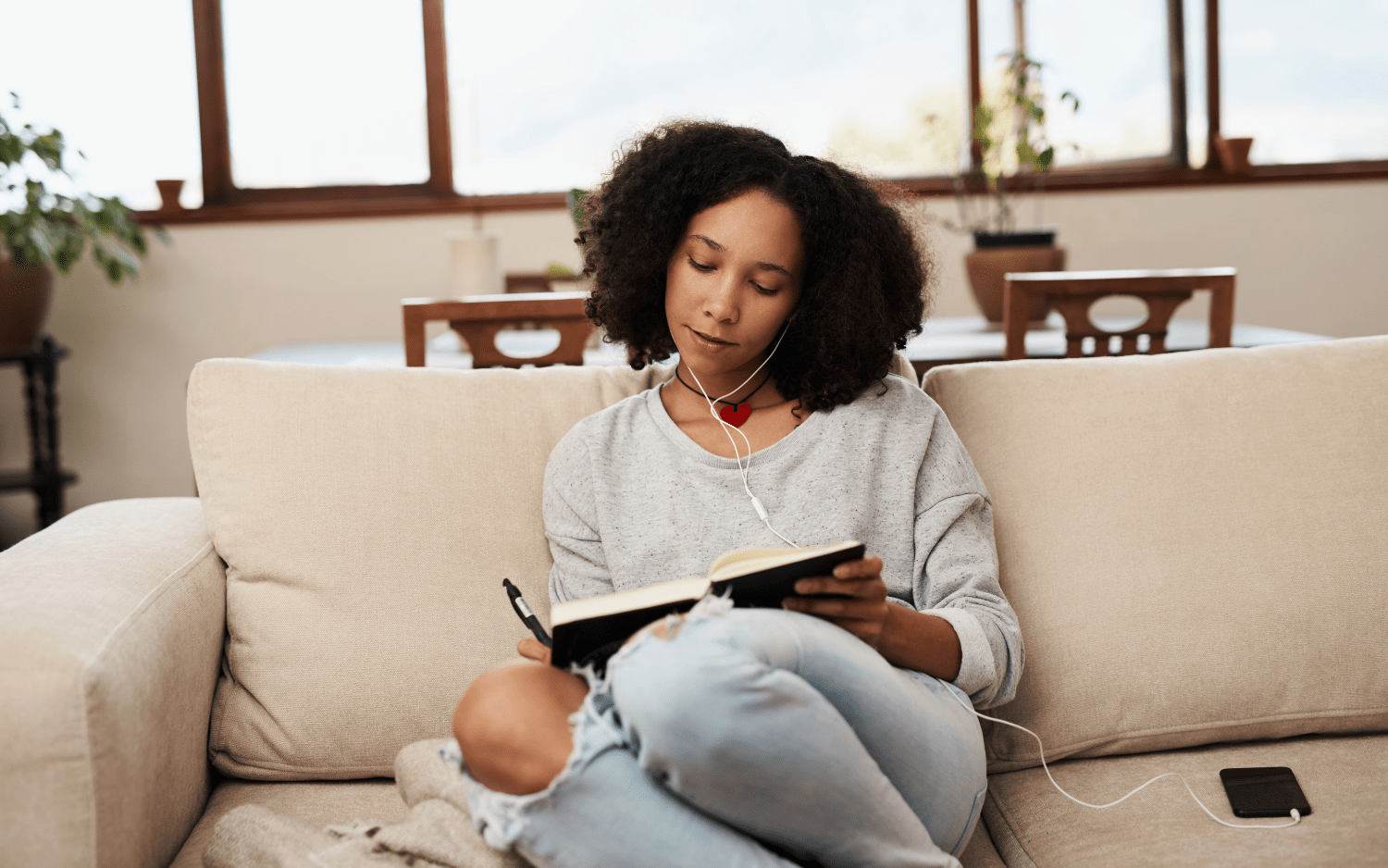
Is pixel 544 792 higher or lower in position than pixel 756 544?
lower

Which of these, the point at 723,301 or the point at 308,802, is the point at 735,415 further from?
the point at 308,802

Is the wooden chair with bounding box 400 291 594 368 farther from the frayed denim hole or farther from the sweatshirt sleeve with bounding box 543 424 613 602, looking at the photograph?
the frayed denim hole

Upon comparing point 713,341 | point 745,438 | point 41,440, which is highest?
point 713,341

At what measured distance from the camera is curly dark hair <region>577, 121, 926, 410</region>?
1275 millimetres

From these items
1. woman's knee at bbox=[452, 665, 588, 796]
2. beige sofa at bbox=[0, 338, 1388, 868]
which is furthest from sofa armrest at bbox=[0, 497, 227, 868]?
woman's knee at bbox=[452, 665, 588, 796]

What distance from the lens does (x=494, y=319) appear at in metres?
1.93

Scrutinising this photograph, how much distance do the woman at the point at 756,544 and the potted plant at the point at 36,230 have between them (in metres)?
2.06

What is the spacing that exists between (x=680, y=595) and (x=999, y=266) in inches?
72.4

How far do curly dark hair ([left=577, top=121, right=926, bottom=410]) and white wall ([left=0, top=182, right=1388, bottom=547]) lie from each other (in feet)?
6.65

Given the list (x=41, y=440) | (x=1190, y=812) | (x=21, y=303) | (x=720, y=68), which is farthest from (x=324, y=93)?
(x=1190, y=812)

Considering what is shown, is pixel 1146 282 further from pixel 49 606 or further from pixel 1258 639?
pixel 49 606

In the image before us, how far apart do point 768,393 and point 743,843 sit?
602mm

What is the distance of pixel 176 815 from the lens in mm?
1111

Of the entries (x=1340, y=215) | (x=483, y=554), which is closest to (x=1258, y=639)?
(x=483, y=554)
